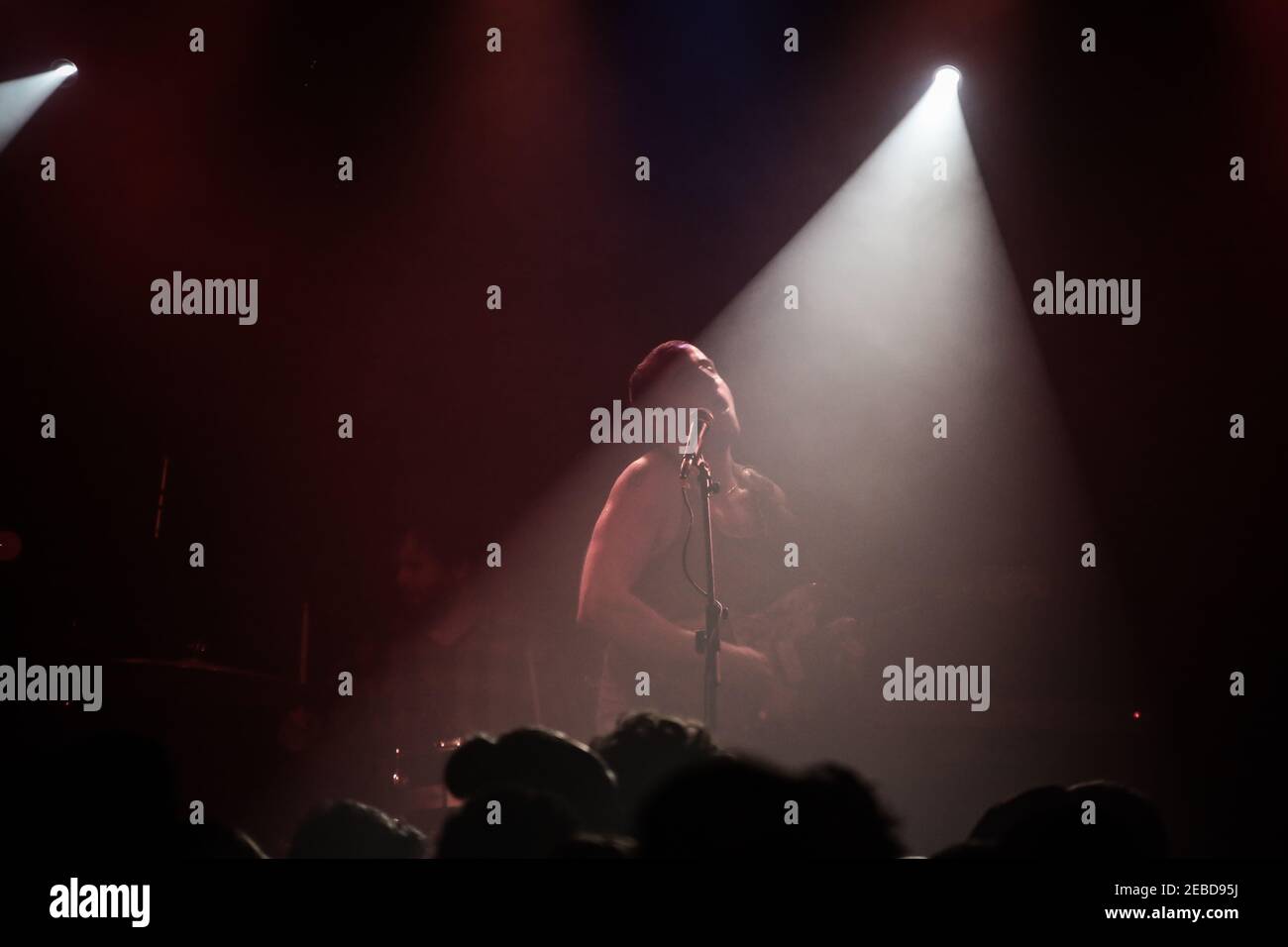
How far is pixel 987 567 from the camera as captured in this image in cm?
379

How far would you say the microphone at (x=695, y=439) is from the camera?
111 inches

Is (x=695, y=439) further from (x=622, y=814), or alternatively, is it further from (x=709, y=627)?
(x=622, y=814)

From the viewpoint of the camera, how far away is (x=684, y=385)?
3422 millimetres

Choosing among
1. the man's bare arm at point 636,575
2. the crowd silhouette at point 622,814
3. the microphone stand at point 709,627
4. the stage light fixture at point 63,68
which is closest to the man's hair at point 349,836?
the crowd silhouette at point 622,814

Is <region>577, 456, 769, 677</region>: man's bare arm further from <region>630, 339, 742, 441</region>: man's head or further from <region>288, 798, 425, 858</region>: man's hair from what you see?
<region>288, 798, 425, 858</region>: man's hair

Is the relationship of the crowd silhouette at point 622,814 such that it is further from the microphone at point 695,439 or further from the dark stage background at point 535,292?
the dark stage background at point 535,292

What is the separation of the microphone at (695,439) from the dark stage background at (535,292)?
0.90m

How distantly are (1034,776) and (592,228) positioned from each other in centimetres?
247

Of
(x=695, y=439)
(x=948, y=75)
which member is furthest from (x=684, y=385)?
(x=948, y=75)

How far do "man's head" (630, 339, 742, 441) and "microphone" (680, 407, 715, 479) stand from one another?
7 centimetres

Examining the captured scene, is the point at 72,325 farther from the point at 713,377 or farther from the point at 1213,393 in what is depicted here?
the point at 1213,393

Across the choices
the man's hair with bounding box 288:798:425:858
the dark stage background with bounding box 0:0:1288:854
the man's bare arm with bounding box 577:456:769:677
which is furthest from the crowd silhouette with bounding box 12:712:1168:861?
the dark stage background with bounding box 0:0:1288:854

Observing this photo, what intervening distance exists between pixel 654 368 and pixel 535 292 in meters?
0.75
